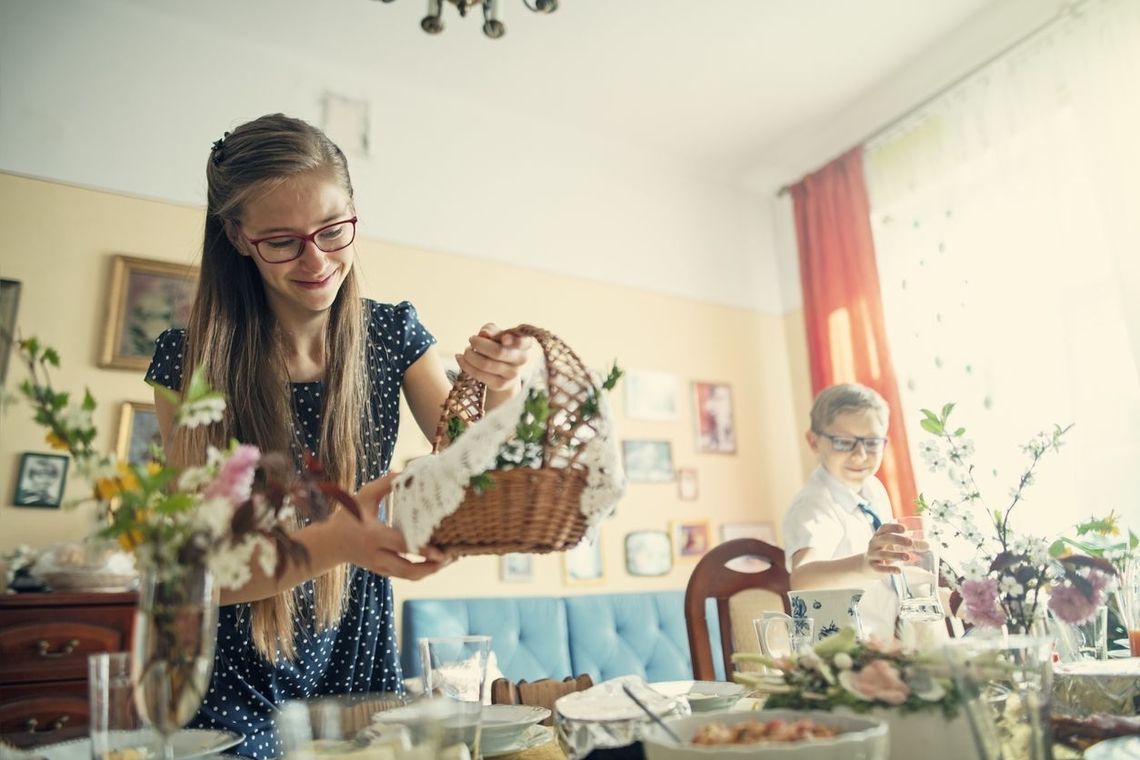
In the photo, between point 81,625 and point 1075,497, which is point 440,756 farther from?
point 1075,497

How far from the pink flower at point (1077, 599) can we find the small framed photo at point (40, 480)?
2.68 metres

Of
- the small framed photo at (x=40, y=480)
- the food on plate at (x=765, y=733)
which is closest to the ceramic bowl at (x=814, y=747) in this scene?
the food on plate at (x=765, y=733)

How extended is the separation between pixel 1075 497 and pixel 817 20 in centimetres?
211

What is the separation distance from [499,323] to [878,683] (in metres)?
2.78

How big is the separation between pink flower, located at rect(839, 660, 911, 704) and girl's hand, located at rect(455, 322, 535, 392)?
549 millimetres

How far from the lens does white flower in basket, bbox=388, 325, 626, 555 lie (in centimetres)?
76

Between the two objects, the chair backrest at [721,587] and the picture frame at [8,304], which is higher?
the picture frame at [8,304]

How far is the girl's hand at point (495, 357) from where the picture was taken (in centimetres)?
103

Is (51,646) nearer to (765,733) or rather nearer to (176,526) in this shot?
(176,526)

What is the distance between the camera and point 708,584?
1.85 m

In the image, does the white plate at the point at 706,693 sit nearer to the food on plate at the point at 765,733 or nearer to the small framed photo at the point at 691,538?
the food on plate at the point at 765,733

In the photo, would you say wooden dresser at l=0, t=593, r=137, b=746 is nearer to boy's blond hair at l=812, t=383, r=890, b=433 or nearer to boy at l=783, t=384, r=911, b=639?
boy at l=783, t=384, r=911, b=639

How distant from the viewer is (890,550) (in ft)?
4.25

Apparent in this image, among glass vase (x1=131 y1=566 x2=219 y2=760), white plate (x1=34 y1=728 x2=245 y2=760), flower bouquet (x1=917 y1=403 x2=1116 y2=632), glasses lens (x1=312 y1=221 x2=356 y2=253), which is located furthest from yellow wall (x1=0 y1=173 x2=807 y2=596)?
flower bouquet (x1=917 y1=403 x2=1116 y2=632)
